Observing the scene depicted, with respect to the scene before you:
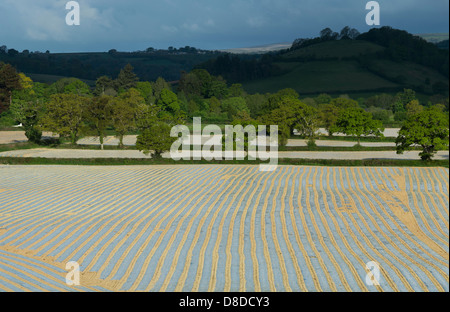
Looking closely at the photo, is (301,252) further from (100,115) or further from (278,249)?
(100,115)

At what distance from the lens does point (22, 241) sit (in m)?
24.1

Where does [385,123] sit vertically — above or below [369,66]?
below

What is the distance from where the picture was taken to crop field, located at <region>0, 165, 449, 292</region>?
18906mm

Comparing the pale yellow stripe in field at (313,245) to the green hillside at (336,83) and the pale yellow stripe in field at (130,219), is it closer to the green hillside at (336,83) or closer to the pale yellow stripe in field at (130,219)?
the pale yellow stripe in field at (130,219)

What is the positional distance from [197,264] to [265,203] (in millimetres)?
13149

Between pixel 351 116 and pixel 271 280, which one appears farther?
pixel 351 116

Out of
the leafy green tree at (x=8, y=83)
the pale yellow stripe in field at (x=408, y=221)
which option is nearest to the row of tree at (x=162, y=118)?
the leafy green tree at (x=8, y=83)

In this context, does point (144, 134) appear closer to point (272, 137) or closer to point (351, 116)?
point (272, 137)

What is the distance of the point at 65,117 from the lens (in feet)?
238

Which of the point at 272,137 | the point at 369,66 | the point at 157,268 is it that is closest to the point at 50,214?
the point at 157,268

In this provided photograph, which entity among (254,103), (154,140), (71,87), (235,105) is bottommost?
(154,140)

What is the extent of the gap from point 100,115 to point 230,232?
5289cm

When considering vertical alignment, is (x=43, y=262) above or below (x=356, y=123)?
below

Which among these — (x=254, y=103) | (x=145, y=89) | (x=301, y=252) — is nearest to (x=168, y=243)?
(x=301, y=252)
